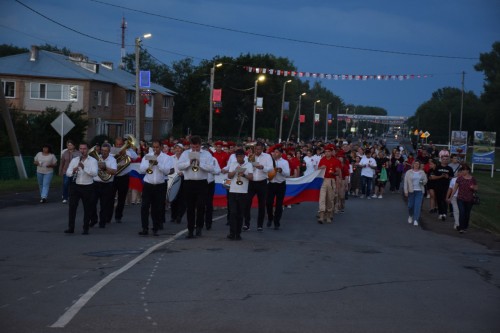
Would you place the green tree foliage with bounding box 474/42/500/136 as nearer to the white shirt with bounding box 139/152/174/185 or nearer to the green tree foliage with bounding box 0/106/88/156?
the green tree foliage with bounding box 0/106/88/156

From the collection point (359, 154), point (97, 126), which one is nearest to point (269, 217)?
point (359, 154)

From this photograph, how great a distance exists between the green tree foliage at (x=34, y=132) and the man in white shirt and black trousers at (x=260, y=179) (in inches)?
893

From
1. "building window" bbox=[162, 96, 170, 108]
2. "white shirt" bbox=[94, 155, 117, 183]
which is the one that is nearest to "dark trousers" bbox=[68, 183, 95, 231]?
"white shirt" bbox=[94, 155, 117, 183]

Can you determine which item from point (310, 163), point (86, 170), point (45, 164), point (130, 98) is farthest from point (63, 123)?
point (130, 98)

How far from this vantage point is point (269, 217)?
19.0 m

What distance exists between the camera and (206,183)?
15.9m

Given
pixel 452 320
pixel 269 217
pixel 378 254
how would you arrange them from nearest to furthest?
pixel 452 320 → pixel 378 254 → pixel 269 217

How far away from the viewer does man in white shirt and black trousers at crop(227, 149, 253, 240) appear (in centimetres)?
1578

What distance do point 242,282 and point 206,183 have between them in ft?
18.2

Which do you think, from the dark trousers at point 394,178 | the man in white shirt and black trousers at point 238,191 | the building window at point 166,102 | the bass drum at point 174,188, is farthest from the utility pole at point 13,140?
the building window at point 166,102

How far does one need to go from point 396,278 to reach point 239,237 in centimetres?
492

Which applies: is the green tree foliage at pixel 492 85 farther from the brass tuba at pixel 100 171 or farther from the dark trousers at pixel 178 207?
the brass tuba at pixel 100 171

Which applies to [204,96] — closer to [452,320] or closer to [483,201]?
[483,201]

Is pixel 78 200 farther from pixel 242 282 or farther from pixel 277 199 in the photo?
pixel 242 282
